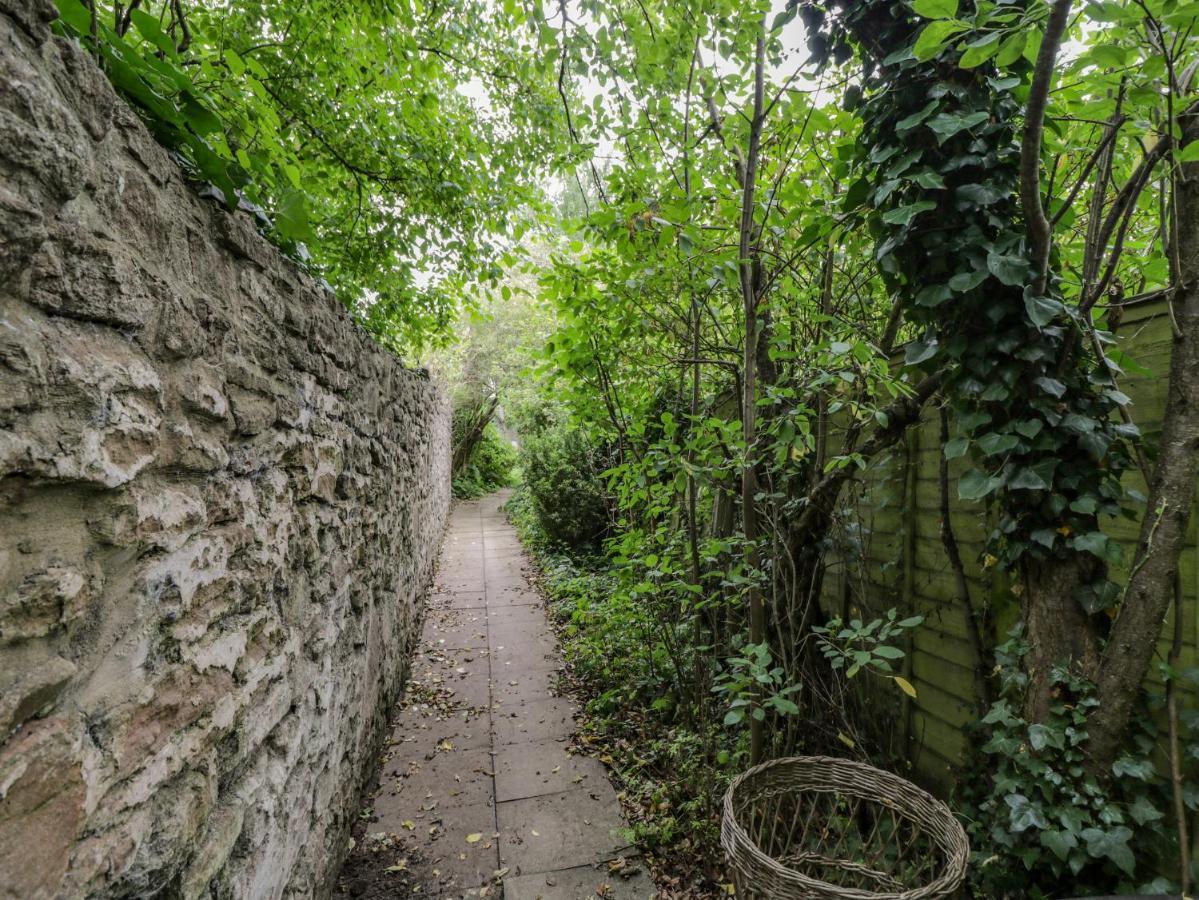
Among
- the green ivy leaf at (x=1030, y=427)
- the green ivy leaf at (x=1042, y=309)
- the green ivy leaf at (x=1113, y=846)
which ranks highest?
the green ivy leaf at (x=1042, y=309)

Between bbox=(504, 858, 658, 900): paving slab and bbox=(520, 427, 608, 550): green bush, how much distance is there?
4.25m

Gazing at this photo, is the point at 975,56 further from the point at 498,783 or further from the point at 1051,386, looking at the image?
the point at 498,783

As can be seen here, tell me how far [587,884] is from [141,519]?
6.64ft

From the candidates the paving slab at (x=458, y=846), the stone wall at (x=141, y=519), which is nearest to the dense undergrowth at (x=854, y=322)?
the stone wall at (x=141, y=519)

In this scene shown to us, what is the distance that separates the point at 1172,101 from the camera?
128 centimetres

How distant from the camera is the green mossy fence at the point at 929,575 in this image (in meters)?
1.82

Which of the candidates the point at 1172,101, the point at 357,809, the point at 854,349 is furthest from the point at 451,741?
the point at 1172,101

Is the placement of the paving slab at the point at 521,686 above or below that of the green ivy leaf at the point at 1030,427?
below

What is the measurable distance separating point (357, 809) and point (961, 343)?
2862 millimetres

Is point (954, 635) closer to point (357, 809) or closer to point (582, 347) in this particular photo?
point (582, 347)

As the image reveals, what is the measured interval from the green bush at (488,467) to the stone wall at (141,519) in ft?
37.7

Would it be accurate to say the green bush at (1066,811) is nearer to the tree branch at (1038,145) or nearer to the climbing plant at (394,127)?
the tree branch at (1038,145)

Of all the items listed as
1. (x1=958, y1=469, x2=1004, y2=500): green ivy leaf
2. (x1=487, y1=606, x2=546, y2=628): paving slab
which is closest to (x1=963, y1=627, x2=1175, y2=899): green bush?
(x1=958, y1=469, x2=1004, y2=500): green ivy leaf

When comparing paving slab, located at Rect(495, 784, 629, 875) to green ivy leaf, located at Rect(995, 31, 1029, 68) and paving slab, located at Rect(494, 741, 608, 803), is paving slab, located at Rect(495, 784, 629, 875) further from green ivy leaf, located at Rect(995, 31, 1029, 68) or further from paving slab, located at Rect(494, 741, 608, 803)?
green ivy leaf, located at Rect(995, 31, 1029, 68)
